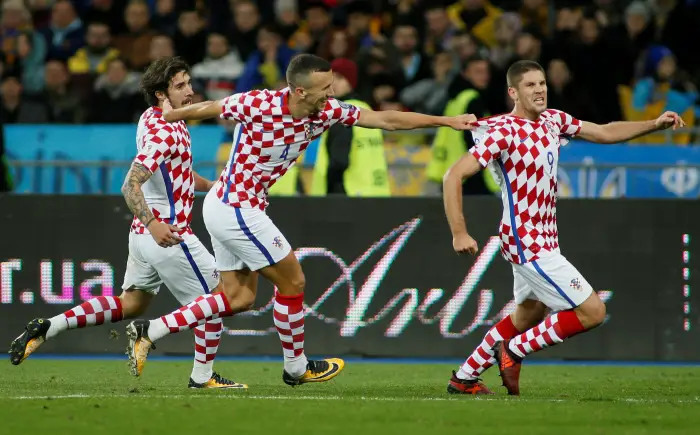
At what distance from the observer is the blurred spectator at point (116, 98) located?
16234 millimetres

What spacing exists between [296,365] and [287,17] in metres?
9.43

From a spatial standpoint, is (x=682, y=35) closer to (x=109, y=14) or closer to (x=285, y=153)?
(x=109, y=14)

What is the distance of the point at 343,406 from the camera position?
26.0 ft

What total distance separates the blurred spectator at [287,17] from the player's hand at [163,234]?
909cm

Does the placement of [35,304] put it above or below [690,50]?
below

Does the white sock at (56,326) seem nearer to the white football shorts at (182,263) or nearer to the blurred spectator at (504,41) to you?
the white football shorts at (182,263)

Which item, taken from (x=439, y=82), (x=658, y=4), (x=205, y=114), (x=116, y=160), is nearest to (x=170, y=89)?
(x=205, y=114)

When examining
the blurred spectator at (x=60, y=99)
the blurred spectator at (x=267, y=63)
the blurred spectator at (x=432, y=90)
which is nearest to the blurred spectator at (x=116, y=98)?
the blurred spectator at (x=60, y=99)

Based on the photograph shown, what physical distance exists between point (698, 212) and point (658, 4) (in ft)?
21.1

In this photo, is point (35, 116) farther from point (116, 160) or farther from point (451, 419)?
point (451, 419)

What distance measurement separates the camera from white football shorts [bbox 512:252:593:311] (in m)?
8.54

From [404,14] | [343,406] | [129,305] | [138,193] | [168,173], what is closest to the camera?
[343,406]

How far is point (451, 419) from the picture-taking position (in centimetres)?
745

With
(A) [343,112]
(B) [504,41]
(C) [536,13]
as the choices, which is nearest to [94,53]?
(B) [504,41]
